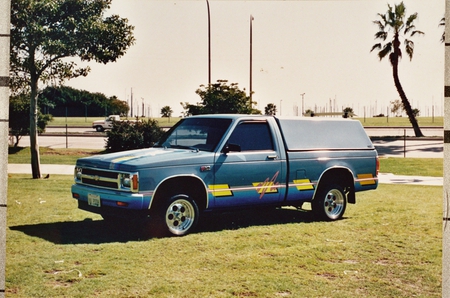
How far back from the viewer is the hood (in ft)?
19.3

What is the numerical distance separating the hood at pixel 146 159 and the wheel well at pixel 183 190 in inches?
7.6

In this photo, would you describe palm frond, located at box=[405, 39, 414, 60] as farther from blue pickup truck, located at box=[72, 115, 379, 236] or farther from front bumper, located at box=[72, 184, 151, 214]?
front bumper, located at box=[72, 184, 151, 214]

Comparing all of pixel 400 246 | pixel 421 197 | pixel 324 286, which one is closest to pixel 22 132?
pixel 324 286

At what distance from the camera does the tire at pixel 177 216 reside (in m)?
6.09

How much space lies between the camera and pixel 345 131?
7148 millimetres

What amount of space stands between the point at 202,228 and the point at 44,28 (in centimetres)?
273

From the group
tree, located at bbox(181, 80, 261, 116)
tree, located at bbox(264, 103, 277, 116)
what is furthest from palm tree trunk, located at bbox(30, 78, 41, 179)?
tree, located at bbox(264, 103, 277, 116)

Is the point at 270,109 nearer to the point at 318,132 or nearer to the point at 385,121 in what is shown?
the point at 318,132

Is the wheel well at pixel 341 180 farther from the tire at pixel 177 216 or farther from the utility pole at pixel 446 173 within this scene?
the utility pole at pixel 446 173

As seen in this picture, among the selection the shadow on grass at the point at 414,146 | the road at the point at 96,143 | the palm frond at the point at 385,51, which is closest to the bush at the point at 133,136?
the road at the point at 96,143

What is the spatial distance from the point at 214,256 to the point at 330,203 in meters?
2.35

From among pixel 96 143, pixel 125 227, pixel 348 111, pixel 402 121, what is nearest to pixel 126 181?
pixel 125 227

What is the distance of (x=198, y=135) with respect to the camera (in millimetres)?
6629

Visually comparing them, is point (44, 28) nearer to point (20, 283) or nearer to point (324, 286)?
point (20, 283)
